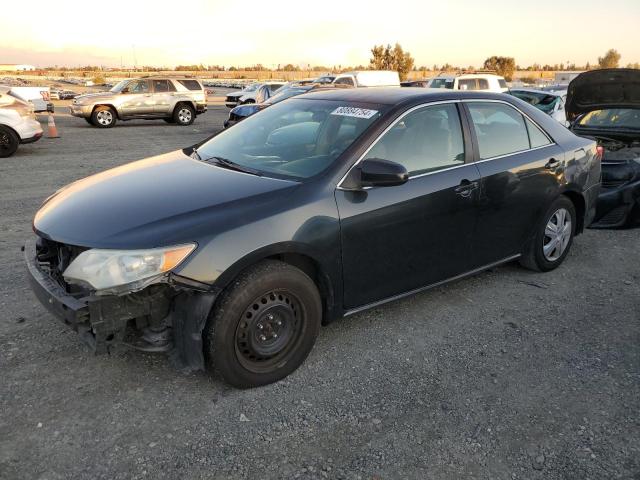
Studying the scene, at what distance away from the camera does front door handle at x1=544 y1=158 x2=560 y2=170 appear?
14.2 ft

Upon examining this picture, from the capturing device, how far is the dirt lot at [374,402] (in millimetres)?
2436

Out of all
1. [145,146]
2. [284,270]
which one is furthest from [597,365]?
[145,146]

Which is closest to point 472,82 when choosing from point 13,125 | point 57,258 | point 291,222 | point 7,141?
point 13,125

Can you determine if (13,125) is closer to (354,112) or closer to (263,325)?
(354,112)

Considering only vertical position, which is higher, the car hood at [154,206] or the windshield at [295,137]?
the windshield at [295,137]

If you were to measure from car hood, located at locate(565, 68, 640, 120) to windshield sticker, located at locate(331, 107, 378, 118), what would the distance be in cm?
499

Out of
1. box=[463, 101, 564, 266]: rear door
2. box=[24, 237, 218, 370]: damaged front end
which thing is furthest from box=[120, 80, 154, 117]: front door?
box=[24, 237, 218, 370]: damaged front end

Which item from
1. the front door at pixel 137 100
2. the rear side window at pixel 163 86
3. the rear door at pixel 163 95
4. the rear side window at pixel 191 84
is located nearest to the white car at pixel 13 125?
the front door at pixel 137 100

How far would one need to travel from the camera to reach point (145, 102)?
62.4 ft

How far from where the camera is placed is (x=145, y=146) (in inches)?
520

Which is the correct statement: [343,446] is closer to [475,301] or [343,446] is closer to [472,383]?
[472,383]

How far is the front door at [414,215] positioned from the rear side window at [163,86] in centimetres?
1771

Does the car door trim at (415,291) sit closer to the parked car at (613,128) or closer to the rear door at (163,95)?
the parked car at (613,128)

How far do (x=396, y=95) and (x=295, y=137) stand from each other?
2.61 feet
